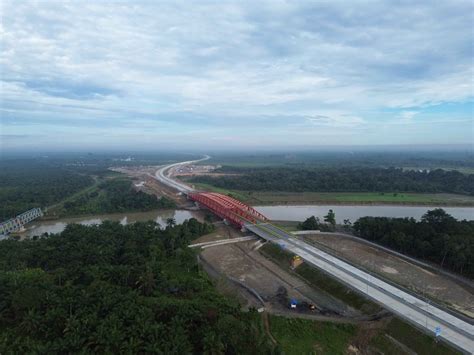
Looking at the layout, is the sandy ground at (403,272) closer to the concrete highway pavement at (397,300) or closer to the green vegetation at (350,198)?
the concrete highway pavement at (397,300)

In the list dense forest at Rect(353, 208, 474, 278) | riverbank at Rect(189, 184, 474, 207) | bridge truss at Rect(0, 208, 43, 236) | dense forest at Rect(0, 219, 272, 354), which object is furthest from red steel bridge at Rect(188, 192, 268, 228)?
bridge truss at Rect(0, 208, 43, 236)

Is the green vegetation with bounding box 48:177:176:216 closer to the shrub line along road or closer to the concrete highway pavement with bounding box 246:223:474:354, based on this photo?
the shrub line along road

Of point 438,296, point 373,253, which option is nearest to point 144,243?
point 373,253

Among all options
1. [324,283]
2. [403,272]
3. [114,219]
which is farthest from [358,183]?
[114,219]

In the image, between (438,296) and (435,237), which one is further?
(435,237)

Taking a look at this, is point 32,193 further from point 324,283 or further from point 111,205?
point 324,283

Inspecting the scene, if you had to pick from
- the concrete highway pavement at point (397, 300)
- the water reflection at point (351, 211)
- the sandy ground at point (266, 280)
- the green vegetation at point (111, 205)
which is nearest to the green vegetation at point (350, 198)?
the water reflection at point (351, 211)

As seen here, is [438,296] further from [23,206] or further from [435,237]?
[23,206]
